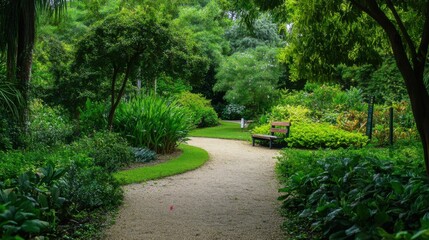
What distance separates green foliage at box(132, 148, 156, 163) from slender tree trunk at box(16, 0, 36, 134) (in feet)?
8.58

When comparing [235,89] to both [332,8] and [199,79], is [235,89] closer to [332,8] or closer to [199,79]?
[199,79]

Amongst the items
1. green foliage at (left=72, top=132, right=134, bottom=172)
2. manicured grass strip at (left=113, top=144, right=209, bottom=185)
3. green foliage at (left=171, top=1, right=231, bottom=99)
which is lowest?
manicured grass strip at (left=113, top=144, right=209, bottom=185)

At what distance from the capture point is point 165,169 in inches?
368

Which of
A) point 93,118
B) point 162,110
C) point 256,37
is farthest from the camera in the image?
point 256,37

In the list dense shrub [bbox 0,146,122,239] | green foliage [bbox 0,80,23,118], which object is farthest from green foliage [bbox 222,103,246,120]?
dense shrub [bbox 0,146,122,239]

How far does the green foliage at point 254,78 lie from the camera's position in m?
21.2

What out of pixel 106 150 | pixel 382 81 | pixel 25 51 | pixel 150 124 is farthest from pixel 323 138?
pixel 25 51

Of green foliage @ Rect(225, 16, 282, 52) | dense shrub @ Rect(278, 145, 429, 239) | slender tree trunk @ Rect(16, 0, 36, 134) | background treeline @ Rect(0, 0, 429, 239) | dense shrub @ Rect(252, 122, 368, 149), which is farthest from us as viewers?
green foliage @ Rect(225, 16, 282, 52)

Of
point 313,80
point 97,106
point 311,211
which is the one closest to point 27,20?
point 97,106

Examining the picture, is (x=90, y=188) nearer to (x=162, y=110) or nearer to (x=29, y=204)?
(x=29, y=204)

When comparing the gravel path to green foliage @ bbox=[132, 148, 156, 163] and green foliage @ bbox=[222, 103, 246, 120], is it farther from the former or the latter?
green foliage @ bbox=[222, 103, 246, 120]

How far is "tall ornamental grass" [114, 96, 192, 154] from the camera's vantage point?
1156 centimetres

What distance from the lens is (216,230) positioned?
4.93m

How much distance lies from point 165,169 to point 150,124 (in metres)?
2.52
